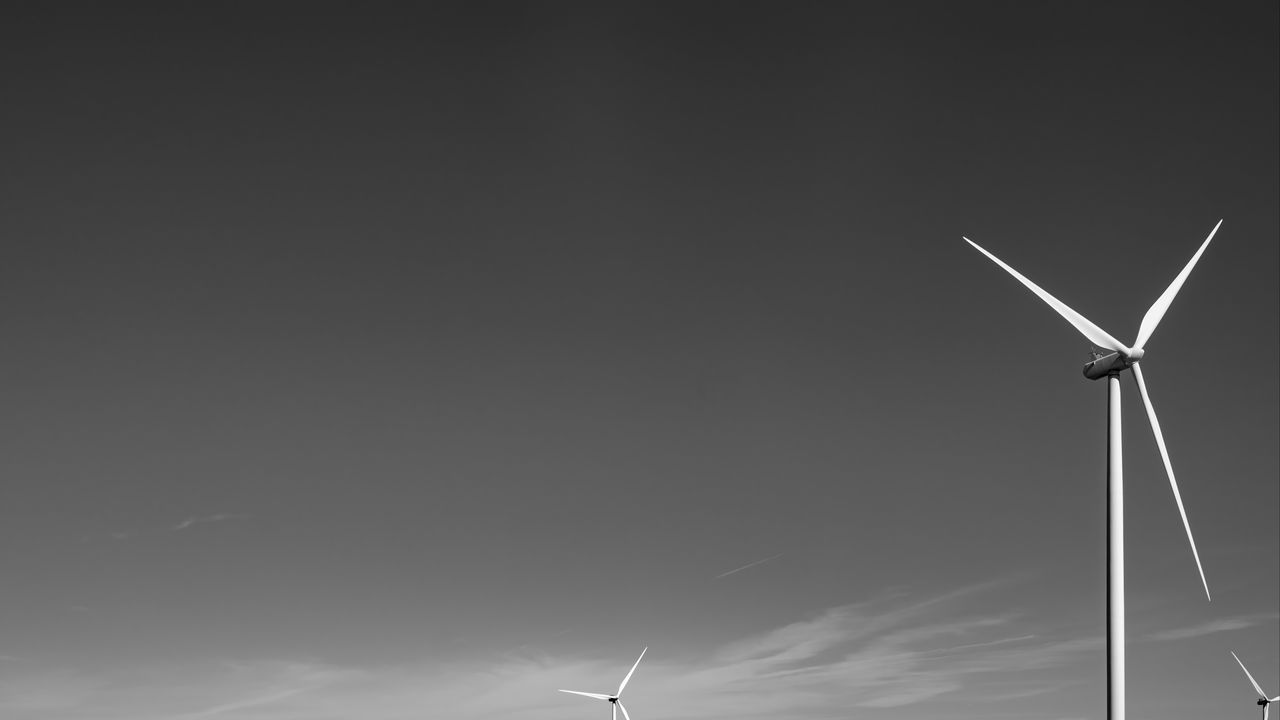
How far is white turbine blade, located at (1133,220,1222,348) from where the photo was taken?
56.3 metres

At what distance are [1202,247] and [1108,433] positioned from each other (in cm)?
1815

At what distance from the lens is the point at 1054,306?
59500 millimetres

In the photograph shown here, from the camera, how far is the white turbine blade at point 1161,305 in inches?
2216

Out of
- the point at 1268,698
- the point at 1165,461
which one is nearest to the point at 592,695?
the point at 1268,698

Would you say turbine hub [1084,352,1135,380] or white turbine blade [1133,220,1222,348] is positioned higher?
white turbine blade [1133,220,1222,348]

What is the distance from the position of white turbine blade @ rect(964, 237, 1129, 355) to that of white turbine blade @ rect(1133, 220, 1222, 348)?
1.16m

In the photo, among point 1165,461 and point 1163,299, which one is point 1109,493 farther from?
point 1163,299

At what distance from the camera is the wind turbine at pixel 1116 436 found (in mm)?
47719

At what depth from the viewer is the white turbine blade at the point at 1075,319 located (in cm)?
5506

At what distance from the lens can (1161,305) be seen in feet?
201

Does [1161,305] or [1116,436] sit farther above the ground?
[1161,305]

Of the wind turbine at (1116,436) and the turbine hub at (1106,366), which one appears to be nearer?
the wind turbine at (1116,436)

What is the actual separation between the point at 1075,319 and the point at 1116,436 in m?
8.73

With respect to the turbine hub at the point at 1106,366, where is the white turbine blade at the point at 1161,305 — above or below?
above
